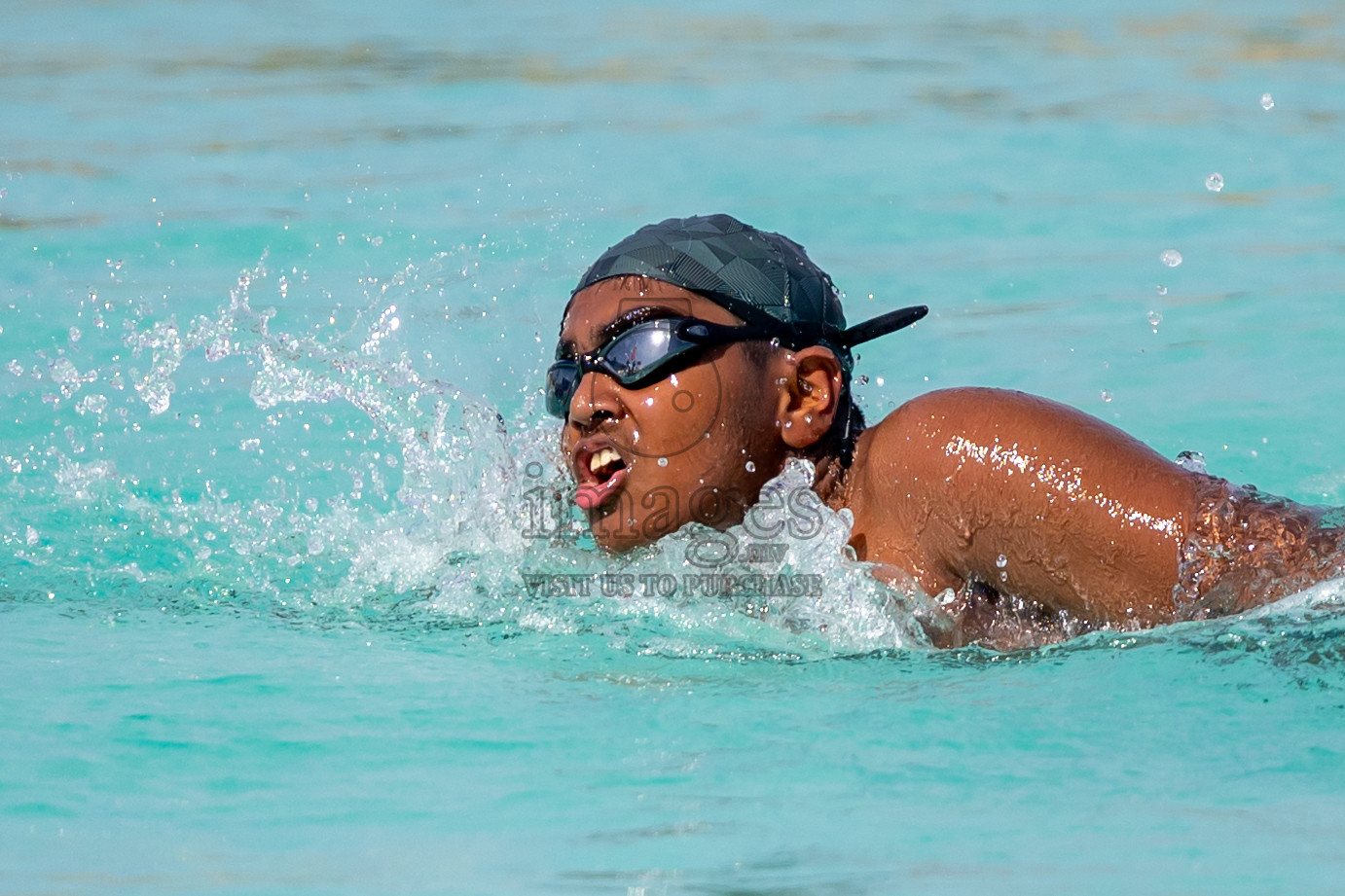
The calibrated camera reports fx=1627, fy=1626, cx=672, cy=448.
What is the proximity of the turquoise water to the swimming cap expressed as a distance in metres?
0.53

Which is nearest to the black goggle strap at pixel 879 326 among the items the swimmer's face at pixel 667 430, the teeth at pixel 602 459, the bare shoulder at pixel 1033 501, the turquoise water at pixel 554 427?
the swimmer's face at pixel 667 430

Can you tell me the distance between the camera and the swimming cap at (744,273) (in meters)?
3.81

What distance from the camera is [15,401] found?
6.48 meters

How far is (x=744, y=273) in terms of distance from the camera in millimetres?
3846

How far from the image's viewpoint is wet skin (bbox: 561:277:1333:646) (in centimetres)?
334

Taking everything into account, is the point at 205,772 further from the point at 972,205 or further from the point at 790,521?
the point at 972,205

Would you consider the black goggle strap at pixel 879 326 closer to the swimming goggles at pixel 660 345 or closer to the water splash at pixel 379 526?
the swimming goggles at pixel 660 345

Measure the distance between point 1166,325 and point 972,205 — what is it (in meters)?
1.68

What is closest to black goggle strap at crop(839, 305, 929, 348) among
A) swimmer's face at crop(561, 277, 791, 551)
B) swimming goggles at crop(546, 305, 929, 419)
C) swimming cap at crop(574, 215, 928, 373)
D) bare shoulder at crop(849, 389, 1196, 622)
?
swimming cap at crop(574, 215, 928, 373)

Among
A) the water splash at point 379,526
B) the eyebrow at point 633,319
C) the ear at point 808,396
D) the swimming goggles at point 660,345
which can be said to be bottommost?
the water splash at point 379,526

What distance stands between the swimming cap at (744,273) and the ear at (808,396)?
51 mm

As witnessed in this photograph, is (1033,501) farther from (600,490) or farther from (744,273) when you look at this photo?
(600,490)

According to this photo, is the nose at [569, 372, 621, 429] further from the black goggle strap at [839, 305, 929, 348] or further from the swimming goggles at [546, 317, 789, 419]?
the black goggle strap at [839, 305, 929, 348]

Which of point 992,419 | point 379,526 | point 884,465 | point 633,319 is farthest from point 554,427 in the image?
point 992,419
